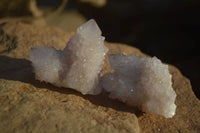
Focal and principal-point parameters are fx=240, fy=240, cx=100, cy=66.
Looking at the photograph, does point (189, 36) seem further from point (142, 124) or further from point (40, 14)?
point (142, 124)

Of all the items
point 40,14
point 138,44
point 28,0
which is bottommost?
point 138,44

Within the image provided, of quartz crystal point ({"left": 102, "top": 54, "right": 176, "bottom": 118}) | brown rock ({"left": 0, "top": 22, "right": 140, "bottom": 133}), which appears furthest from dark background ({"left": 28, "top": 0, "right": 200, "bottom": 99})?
brown rock ({"left": 0, "top": 22, "right": 140, "bottom": 133})

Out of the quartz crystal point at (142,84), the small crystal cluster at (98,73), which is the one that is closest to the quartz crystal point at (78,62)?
the small crystal cluster at (98,73)

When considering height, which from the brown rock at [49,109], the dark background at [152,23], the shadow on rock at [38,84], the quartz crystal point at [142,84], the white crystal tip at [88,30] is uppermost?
the white crystal tip at [88,30]

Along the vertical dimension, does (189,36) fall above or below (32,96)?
below

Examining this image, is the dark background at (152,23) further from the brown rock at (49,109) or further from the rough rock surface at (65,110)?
the brown rock at (49,109)

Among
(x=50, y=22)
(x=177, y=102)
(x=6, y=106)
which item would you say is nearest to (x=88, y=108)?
(x=6, y=106)

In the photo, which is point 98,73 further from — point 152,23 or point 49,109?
point 152,23
